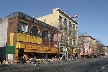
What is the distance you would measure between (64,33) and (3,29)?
24046 millimetres

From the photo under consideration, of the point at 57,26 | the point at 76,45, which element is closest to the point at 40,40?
the point at 57,26

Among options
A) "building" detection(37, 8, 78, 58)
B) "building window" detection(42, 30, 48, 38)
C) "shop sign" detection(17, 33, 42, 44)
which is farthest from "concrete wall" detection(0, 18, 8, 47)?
"building" detection(37, 8, 78, 58)

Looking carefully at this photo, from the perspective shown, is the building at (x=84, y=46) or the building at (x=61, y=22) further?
the building at (x=84, y=46)

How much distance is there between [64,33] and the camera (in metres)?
56.5

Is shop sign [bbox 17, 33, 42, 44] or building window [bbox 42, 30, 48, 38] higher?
building window [bbox 42, 30, 48, 38]

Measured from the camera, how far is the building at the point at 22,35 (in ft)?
113

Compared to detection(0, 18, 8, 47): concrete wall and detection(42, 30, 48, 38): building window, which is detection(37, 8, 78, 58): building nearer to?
detection(42, 30, 48, 38): building window

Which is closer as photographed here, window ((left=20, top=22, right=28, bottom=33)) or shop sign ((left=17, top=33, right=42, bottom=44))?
shop sign ((left=17, top=33, right=42, bottom=44))

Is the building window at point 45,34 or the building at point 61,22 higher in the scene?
the building at point 61,22

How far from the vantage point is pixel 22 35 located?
35594mm

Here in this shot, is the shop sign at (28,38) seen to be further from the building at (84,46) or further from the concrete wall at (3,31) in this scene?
the building at (84,46)

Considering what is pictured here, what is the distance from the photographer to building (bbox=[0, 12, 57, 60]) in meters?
34.5

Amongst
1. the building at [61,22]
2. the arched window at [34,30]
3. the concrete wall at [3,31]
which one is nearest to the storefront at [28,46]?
the arched window at [34,30]

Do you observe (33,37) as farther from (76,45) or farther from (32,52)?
(76,45)
